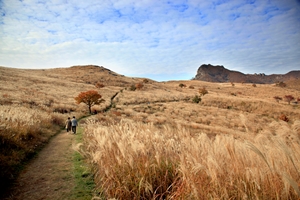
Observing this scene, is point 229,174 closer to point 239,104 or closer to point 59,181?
point 59,181

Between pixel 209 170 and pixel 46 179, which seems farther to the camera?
pixel 46 179

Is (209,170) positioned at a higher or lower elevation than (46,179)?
higher

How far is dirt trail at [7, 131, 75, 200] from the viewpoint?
443cm

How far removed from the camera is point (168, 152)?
13.7 ft

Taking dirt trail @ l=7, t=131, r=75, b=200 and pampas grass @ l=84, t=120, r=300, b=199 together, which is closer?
pampas grass @ l=84, t=120, r=300, b=199

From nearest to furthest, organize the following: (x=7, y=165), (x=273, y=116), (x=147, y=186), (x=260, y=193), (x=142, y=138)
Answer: (x=260, y=193) → (x=147, y=186) → (x=142, y=138) → (x=7, y=165) → (x=273, y=116)

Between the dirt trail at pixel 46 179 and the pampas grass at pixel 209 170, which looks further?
the dirt trail at pixel 46 179

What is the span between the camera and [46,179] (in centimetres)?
533

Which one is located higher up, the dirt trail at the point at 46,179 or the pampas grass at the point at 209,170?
the pampas grass at the point at 209,170

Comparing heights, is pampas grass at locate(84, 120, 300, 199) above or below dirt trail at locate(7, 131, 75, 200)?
above

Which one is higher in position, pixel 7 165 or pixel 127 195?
pixel 127 195

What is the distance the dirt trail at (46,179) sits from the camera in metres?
4.43

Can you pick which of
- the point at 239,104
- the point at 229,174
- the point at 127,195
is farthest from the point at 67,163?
the point at 239,104

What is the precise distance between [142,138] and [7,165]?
15.2 feet
